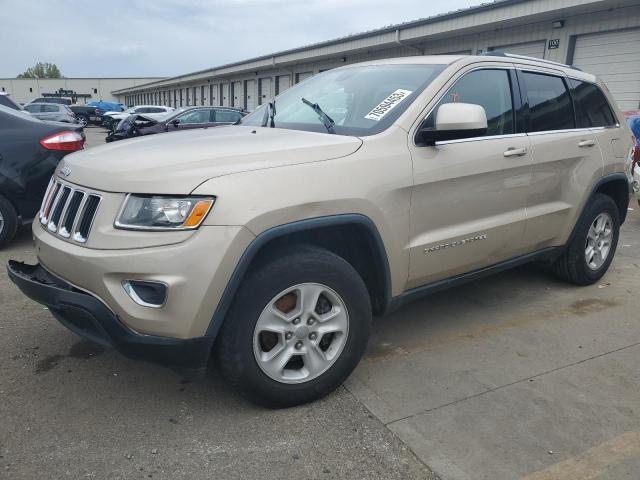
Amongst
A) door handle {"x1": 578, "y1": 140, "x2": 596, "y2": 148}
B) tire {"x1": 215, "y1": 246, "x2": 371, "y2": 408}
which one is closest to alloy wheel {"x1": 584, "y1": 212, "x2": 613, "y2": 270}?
door handle {"x1": 578, "y1": 140, "x2": 596, "y2": 148}

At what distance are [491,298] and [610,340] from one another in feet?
3.18

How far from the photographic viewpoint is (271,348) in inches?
108

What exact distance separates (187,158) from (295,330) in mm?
958

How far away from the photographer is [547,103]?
405 cm

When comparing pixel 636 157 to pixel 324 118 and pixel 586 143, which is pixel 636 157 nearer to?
pixel 586 143

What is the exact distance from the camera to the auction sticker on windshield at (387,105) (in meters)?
3.16

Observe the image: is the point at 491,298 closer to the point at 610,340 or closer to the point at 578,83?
the point at 610,340

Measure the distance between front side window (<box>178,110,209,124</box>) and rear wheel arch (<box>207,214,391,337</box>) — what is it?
12.8 meters

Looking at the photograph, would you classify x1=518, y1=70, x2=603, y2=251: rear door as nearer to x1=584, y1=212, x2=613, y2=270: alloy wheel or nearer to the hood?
x1=584, y1=212, x2=613, y2=270: alloy wheel

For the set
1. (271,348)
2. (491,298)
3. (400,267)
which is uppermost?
(400,267)

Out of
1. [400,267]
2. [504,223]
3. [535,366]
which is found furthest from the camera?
[504,223]

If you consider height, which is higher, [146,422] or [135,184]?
[135,184]

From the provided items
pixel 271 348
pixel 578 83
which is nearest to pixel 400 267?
pixel 271 348

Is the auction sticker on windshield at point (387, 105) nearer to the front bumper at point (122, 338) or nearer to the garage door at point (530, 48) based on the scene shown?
the front bumper at point (122, 338)
